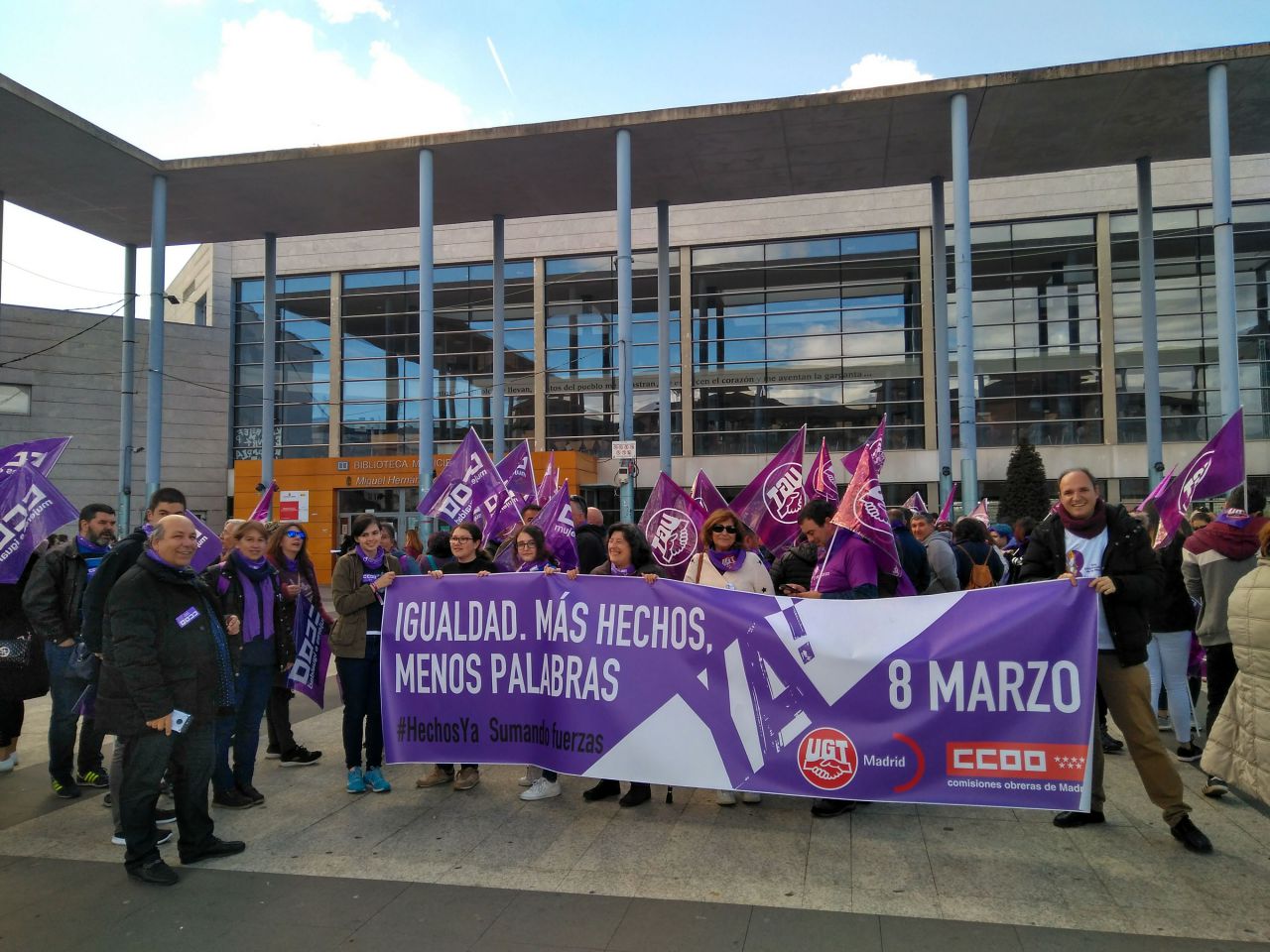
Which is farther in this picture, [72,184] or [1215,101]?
[72,184]

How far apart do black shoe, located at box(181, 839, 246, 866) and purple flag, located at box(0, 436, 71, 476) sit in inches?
122

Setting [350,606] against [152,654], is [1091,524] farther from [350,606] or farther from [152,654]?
[152,654]

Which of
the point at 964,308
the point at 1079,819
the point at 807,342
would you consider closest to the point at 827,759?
the point at 1079,819

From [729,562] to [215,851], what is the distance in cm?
350

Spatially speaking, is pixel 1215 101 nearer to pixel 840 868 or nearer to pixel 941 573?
pixel 941 573

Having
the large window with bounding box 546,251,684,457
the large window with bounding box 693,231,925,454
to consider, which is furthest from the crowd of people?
the large window with bounding box 546,251,684,457

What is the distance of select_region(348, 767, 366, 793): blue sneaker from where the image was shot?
6.03 meters

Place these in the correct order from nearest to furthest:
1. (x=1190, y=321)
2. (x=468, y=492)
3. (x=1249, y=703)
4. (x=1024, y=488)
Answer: (x=1249, y=703) < (x=468, y=492) < (x=1024, y=488) < (x=1190, y=321)

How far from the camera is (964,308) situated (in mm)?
16484

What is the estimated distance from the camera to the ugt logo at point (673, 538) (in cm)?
792

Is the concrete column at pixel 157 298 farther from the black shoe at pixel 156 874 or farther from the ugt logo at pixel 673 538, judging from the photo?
the black shoe at pixel 156 874

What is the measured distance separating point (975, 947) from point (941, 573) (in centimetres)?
380

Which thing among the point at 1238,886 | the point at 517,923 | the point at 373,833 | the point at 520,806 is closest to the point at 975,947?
the point at 1238,886

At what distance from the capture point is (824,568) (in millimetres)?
5766
